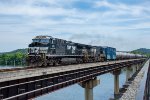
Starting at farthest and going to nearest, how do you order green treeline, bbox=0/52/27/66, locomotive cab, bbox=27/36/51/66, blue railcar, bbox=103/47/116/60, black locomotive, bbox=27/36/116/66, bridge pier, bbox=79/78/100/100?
blue railcar, bbox=103/47/116/60
bridge pier, bbox=79/78/100/100
black locomotive, bbox=27/36/116/66
locomotive cab, bbox=27/36/51/66
green treeline, bbox=0/52/27/66

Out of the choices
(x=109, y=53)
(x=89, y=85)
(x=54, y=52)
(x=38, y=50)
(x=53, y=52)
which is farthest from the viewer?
(x=109, y=53)

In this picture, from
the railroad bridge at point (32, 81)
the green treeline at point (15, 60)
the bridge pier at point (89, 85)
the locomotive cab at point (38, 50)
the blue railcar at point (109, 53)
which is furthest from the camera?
the blue railcar at point (109, 53)

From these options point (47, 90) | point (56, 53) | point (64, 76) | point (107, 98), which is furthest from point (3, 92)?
point (107, 98)

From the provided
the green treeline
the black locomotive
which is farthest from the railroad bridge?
the black locomotive

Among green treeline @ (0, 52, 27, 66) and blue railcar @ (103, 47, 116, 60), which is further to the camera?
blue railcar @ (103, 47, 116, 60)

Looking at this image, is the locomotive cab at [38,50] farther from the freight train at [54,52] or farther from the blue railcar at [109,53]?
the blue railcar at [109,53]

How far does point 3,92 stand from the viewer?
2111 centimetres

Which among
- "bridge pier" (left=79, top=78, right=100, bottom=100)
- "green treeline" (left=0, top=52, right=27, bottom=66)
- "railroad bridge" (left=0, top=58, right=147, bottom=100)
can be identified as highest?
"green treeline" (left=0, top=52, right=27, bottom=66)

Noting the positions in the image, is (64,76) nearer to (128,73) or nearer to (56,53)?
(56,53)

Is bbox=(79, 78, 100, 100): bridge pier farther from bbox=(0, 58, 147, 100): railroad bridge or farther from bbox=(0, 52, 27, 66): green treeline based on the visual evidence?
bbox=(0, 58, 147, 100): railroad bridge

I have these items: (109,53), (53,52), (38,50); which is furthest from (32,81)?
(109,53)

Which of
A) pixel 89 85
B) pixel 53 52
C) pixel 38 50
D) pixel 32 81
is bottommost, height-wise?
pixel 89 85

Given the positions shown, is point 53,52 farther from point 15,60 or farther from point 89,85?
point 15,60

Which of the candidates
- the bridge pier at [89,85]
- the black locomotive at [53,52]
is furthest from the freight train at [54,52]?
the bridge pier at [89,85]
